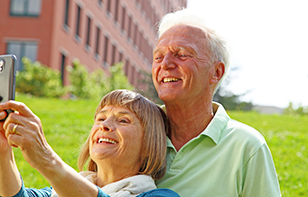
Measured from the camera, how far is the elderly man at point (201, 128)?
8.90 ft

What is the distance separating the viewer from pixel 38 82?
59.3 ft

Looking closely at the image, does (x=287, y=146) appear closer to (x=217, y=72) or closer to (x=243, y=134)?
(x=217, y=72)

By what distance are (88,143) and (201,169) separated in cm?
70

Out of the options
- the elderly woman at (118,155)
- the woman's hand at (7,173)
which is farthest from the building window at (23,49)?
the woman's hand at (7,173)

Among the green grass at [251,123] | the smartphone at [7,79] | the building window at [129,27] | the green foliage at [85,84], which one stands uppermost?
the smartphone at [7,79]

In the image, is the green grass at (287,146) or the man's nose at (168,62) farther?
the green grass at (287,146)

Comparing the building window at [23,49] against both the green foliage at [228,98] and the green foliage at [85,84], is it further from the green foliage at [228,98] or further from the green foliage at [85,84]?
the green foliage at [228,98]

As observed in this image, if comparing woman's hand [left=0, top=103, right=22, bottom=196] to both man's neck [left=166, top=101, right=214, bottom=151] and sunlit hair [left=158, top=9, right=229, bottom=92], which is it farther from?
sunlit hair [left=158, top=9, right=229, bottom=92]

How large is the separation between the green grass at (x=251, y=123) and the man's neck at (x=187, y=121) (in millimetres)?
2082

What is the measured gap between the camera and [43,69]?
1861 centimetres

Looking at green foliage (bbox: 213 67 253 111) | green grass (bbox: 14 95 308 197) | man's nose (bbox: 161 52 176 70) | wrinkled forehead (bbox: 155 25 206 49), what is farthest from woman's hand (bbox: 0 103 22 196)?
green foliage (bbox: 213 67 253 111)

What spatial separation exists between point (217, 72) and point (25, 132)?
61.8 inches

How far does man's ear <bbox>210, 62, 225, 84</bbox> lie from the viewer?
3.14 m

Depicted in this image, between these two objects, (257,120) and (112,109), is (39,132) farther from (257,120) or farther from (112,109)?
(257,120)
